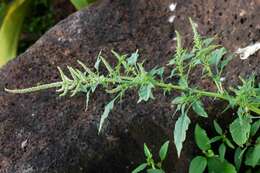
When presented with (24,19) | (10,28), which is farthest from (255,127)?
(24,19)

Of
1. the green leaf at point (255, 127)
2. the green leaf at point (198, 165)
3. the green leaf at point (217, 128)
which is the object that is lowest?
the green leaf at point (255, 127)

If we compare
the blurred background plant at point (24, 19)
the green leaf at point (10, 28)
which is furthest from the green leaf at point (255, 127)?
the green leaf at point (10, 28)

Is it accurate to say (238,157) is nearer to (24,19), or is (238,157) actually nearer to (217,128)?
(217,128)

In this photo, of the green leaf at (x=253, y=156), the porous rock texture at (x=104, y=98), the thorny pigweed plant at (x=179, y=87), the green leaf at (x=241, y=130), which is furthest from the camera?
the porous rock texture at (x=104, y=98)

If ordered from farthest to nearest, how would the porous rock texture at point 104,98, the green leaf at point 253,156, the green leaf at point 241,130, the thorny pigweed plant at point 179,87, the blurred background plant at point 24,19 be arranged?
1. the blurred background plant at point 24,19
2. the porous rock texture at point 104,98
3. the green leaf at point 253,156
4. the green leaf at point 241,130
5. the thorny pigweed plant at point 179,87

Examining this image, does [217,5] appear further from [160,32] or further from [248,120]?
[248,120]

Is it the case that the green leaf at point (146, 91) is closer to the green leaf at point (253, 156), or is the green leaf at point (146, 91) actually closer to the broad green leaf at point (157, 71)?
the broad green leaf at point (157, 71)

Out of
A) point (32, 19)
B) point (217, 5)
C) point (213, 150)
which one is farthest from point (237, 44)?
point (32, 19)

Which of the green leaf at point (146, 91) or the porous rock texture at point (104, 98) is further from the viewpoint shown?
the porous rock texture at point (104, 98)
